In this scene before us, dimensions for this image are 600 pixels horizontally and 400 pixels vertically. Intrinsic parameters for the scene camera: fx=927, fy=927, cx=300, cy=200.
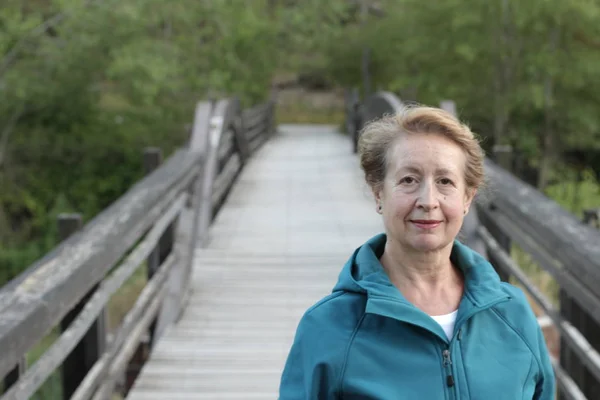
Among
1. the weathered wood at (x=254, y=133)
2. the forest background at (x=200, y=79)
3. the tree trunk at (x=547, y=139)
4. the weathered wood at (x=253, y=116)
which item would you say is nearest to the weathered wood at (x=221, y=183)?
the weathered wood at (x=253, y=116)

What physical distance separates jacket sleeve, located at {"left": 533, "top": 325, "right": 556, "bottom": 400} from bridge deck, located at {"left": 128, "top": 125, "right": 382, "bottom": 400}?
1.67 ft

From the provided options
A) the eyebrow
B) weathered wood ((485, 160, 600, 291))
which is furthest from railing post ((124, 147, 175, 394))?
the eyebrow

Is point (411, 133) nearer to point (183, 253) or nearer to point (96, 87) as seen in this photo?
point (183, 253)

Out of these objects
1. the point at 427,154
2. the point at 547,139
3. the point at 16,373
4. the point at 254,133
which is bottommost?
the point at 547,139

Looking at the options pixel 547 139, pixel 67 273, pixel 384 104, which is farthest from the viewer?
pixel 547 139

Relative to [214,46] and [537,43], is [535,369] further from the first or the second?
[214,46]

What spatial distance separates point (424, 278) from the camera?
6.05 ft

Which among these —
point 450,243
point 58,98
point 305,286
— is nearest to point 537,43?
point 58,98

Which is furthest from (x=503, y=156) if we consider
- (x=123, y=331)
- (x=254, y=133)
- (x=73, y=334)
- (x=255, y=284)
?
(x=254, y=133)

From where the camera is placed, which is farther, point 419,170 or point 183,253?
point 183,253

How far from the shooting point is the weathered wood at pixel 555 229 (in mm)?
2924

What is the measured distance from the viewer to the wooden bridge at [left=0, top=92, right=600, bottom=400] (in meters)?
2.90

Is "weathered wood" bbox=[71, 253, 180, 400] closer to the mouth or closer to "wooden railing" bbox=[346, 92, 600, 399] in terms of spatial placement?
"wooden railing" bbox=[346, 92, 600, 399]

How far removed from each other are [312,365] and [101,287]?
2040mm
